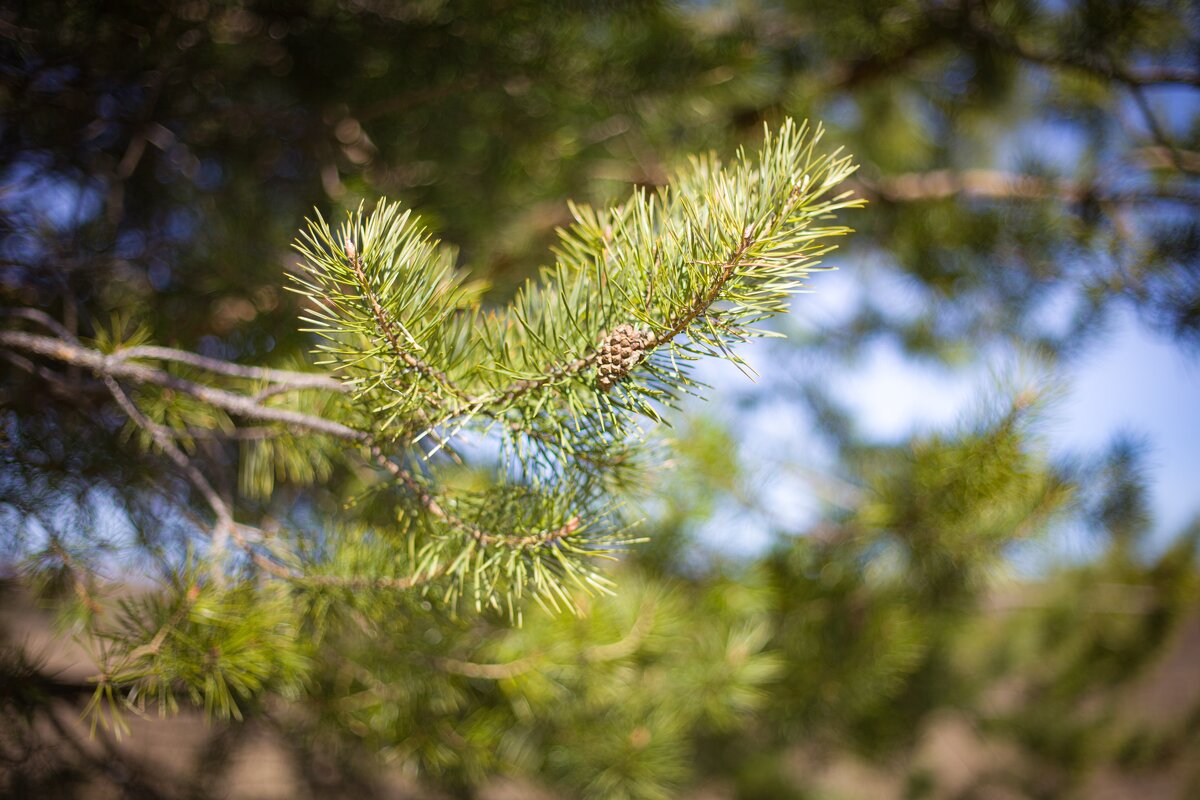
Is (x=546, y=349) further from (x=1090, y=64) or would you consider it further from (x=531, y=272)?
(x=1090, y=64)

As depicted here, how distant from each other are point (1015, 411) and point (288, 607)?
2.09ft

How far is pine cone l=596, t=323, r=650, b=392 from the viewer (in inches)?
11.4

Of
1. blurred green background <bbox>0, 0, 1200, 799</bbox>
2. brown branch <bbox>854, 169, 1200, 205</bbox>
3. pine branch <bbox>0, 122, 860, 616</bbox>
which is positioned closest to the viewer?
pine branch <bbox>0, 122, 860, 616</bbox>

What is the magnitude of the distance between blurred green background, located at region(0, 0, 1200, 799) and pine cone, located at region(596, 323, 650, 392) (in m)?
0.25

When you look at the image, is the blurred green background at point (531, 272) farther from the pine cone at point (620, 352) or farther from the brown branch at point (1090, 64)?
the pine cone at point (620, 352)

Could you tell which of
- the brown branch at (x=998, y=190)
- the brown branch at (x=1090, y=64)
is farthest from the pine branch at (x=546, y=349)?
the brown branch at (x=998, y=190)

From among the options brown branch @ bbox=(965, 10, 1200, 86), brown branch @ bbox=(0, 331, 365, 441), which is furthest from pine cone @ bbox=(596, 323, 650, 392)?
brown branch @ bbox=(965, 10, 1200, 86)

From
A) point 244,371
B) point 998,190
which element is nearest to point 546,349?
point 244,371

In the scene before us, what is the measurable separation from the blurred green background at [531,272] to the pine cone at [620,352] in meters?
0.25

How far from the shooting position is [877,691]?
0.89 m

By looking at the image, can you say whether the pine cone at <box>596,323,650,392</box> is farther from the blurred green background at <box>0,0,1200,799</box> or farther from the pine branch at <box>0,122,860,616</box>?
the blurred green background at <box>0,0,1200,799</box>

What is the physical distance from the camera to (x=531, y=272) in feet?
2.88

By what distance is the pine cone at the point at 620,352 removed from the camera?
11.4 inches

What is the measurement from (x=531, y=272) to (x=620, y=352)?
0.62 meters
